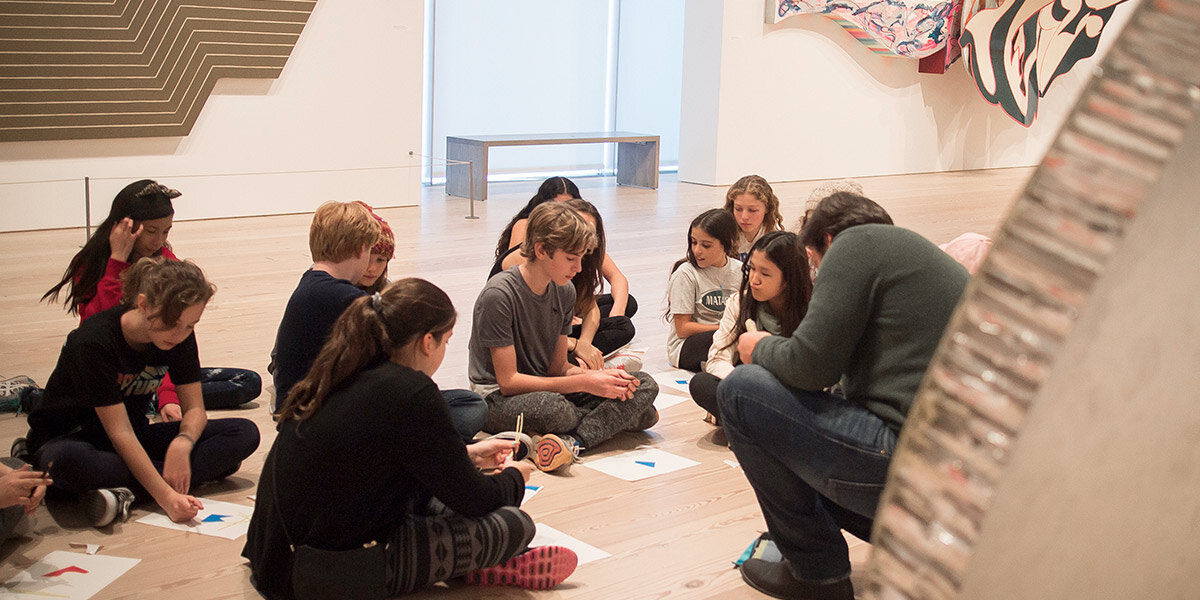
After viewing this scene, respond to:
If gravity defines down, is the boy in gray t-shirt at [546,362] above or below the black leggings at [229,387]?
above

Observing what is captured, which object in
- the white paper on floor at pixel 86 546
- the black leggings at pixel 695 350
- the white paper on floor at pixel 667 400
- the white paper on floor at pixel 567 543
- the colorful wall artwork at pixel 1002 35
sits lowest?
the white paper on floor at pixel 567 543

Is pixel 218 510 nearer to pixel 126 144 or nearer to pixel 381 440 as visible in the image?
pixel 381 440

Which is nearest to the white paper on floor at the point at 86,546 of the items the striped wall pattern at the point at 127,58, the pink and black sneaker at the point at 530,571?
the pink and black sneaker at the point at 530,571

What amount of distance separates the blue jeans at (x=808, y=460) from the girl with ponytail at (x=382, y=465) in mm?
591

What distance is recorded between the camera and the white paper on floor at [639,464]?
3629mm

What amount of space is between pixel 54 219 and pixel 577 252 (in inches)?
168

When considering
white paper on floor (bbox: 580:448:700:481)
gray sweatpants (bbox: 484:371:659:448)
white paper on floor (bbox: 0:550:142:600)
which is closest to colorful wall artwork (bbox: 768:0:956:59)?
gray sweatpants (bbox: 484:371:659:448)

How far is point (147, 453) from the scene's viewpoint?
127 inches

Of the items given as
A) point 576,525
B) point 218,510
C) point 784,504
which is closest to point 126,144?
point 218,510

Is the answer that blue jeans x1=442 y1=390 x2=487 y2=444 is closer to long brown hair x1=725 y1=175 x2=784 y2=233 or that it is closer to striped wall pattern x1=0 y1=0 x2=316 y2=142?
long brown hair x1=725 y1=175 x2=784 y2=233

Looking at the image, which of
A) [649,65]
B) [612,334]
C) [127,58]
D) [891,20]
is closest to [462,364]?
[612,334]

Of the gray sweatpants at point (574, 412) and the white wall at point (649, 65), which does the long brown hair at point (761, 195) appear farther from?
the white wall at point (649, 65)

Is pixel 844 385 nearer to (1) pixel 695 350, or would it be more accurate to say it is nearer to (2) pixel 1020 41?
(1) pixel 695 350

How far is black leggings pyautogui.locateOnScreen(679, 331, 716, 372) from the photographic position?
464 cm
